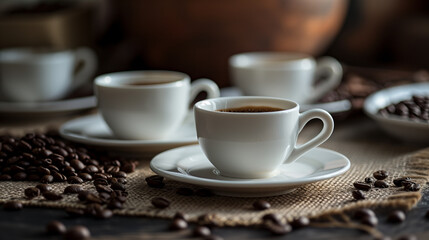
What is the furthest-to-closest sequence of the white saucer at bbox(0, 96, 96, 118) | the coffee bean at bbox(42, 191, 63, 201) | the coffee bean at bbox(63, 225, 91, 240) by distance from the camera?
1. the white saucer at bbox(0, 96, 96, 118)
2. the coffee bean at bbox(42, 191, 63, 201)
3. the coffee bean at bbox(63, 225, 91, 240)

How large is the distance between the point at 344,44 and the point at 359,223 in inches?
87.7

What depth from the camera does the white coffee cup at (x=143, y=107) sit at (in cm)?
170

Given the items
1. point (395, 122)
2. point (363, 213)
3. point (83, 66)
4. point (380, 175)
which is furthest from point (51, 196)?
point (83, 66)

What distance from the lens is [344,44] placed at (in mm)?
3344

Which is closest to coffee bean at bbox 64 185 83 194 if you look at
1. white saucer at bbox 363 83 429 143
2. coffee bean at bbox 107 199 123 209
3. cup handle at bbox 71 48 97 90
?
coffee bean at bbox 107 199 123 209

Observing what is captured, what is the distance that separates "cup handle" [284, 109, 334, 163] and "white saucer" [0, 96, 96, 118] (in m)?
0.98

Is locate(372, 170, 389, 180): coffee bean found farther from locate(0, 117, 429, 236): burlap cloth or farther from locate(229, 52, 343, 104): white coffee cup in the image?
locate(229, 52, 343, 104): white coffee cup

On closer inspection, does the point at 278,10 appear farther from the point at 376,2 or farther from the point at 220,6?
the point at 376,2

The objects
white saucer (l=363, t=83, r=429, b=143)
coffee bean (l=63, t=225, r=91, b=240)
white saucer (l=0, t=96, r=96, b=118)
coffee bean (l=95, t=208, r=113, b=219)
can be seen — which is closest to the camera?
coffee bean (l=63, t=225, r=91, b=240)

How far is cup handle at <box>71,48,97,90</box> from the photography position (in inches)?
95.9

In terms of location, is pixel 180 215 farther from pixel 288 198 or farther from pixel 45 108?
pixel 45 108

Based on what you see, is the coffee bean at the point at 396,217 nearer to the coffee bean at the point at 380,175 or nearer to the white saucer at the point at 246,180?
the white saucer at the point at 246,180

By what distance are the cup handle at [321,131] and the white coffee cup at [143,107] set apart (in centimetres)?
42

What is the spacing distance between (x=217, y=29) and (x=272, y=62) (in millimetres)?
293
